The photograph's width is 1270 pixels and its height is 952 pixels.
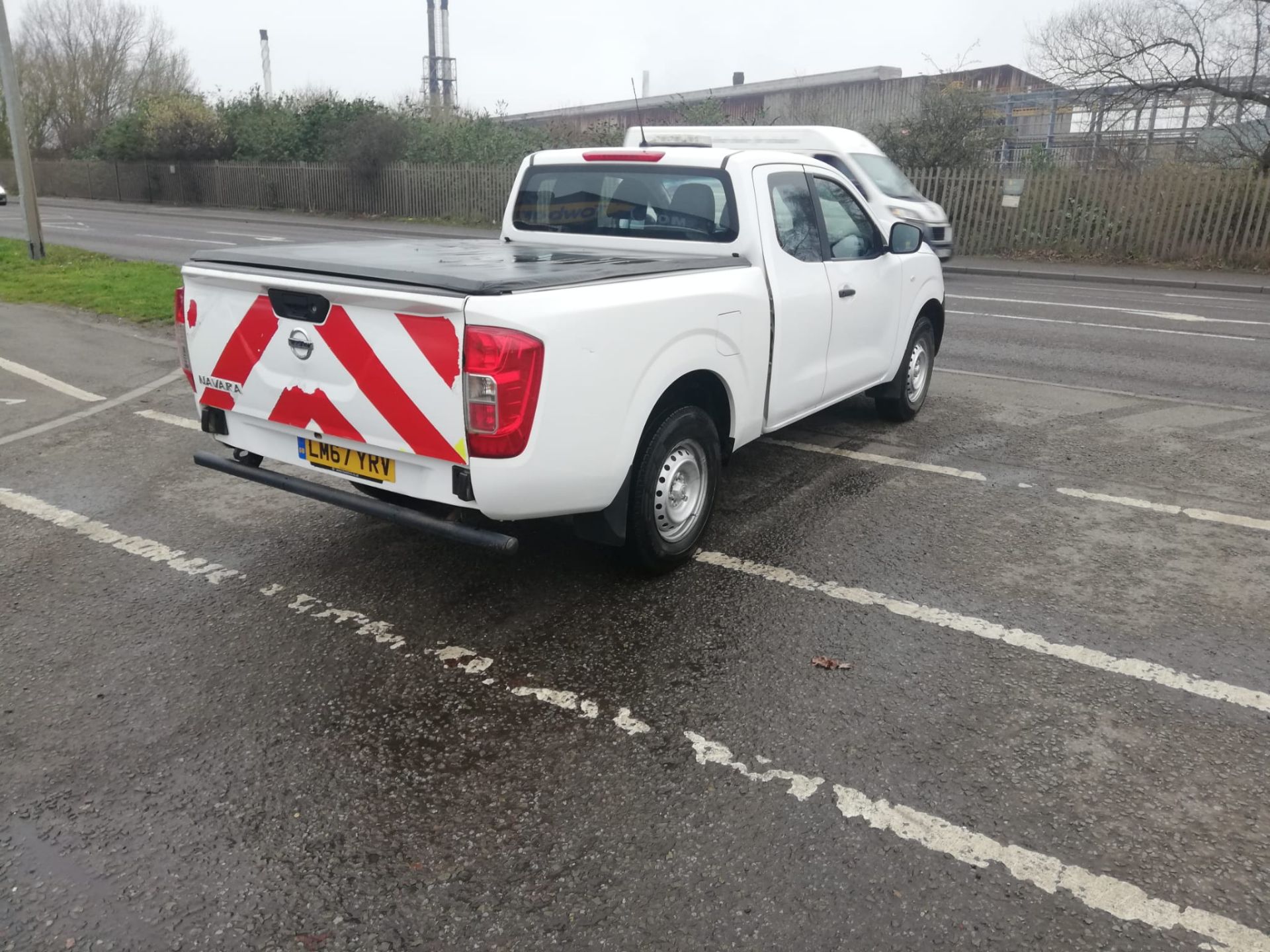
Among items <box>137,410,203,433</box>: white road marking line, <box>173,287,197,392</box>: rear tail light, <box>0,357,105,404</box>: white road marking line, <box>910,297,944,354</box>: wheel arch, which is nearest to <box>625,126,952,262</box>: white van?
<box>910,297,944,354</box>: wheel arch

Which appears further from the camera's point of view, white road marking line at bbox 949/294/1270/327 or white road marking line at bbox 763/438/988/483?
white road marking line at bbox 949/294/1270/327

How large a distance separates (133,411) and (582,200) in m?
3.93

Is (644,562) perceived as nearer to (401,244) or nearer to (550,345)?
(550,345)

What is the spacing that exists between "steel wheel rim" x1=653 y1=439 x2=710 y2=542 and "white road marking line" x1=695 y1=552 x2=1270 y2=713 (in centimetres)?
27

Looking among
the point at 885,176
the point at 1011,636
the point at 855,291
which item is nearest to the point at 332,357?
the point at 1011,636

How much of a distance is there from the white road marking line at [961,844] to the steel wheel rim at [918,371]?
452 centimetres

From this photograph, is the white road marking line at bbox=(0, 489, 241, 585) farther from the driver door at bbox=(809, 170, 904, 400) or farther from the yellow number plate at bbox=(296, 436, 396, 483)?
the driver door at bbox=(809, 170, 904, 400)

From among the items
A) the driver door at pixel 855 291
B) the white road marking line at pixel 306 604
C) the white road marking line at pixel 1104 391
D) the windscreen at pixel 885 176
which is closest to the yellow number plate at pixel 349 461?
the white road marking line at pixel 306 604

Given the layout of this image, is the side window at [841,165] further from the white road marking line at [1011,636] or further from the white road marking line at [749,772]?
the white road marking line at [749,772]

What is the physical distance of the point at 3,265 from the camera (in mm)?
15414

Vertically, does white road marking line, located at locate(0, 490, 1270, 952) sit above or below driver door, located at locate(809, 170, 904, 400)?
below

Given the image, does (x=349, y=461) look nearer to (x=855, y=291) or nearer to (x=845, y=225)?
(x=855, y=291)

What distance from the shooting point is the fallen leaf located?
12.2 ft

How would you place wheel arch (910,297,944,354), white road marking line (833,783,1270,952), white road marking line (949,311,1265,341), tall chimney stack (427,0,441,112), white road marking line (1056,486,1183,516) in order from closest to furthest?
white road marking line (833,783,1270,952) → white road marking line (1056,486,1183,516) → wheel arch (910,297,944,354) → white road marking line (949,311,1265,341) → tall chimney stack (427,0,441,112)
